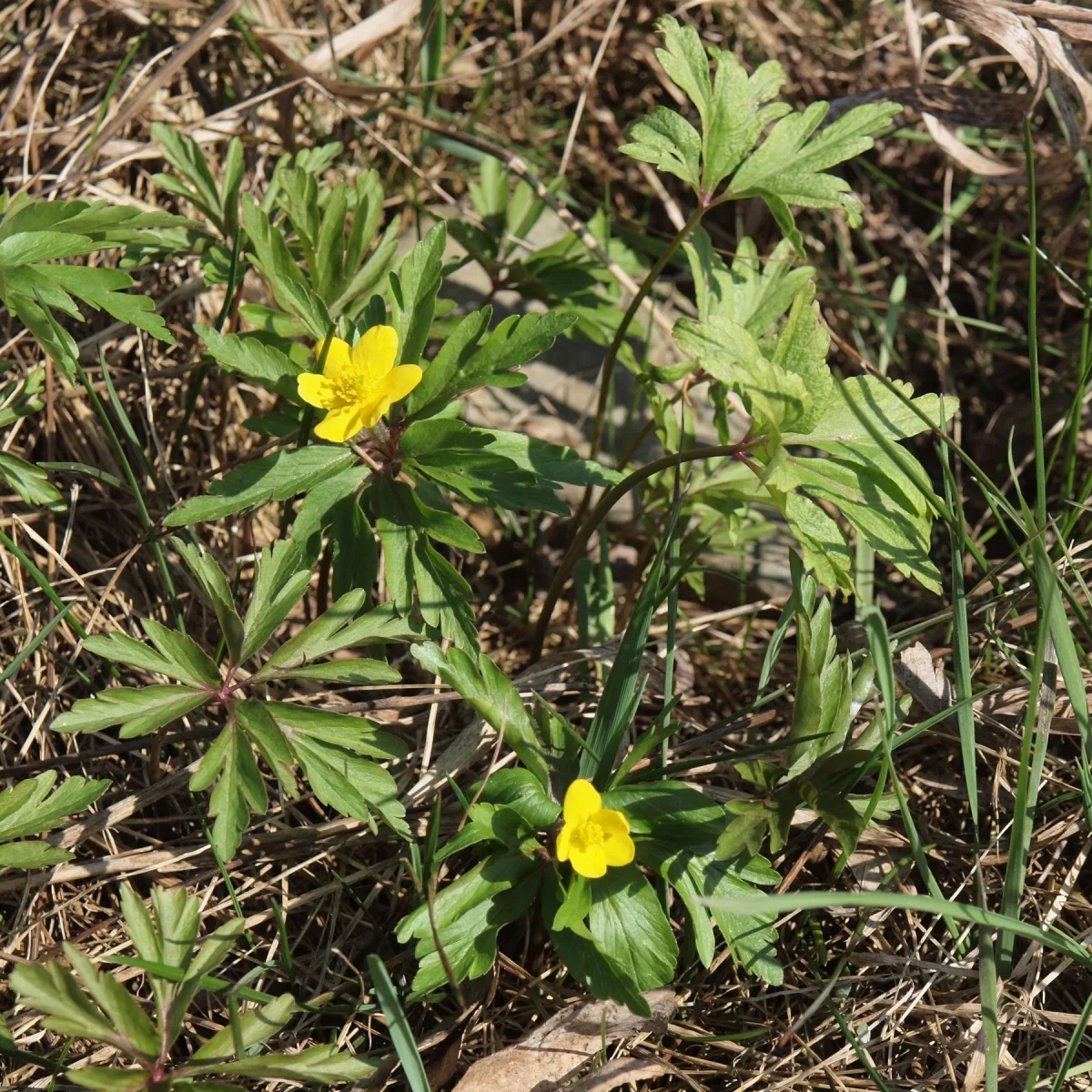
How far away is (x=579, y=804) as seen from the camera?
2053 mm

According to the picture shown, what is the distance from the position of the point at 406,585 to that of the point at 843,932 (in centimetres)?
131

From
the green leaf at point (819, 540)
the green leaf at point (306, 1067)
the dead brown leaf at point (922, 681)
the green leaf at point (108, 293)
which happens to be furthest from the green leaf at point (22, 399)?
the dead brown leaf at point (922, 681)

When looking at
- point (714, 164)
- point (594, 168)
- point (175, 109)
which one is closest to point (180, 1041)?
point (714, 164)

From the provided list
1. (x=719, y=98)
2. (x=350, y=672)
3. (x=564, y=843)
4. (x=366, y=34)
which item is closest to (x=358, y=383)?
(x=350, y=672)

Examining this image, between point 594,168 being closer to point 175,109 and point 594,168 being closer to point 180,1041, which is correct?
point 175,109

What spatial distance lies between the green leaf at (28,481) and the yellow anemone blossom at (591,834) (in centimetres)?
149

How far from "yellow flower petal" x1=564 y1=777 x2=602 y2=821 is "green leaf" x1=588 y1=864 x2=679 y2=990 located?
0.56 feet

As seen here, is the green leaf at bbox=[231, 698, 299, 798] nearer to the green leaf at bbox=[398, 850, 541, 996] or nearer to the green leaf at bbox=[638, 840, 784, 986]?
the green leaf at bbox=[398, 850, 541, 996]

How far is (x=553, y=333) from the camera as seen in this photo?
230cm

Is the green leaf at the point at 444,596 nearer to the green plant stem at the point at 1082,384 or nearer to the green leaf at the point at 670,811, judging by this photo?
the green leaf at the point at 670,811

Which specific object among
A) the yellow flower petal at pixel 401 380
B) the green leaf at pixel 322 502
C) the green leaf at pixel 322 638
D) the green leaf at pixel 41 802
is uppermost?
the yellow flower petal at pixel 401 380

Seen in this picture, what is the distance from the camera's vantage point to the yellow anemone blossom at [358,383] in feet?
7.21

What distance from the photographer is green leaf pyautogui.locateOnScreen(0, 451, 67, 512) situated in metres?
2.56

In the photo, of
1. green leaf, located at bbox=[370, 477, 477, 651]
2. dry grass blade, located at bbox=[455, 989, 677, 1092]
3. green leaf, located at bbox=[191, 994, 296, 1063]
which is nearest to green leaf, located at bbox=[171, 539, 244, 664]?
green leaf, located at bbox=[370, 477, 477, 651]
